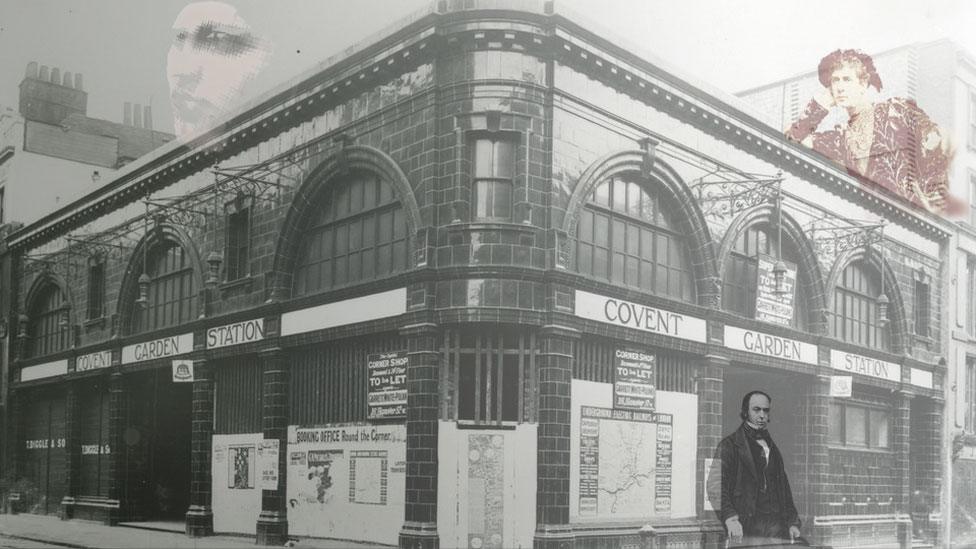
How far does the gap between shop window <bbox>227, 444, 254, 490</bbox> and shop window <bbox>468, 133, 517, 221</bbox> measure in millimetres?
6850

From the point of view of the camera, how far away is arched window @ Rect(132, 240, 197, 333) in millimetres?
21328

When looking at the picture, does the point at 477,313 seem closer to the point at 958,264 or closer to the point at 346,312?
the point at 346,312

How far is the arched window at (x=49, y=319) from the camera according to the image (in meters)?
24.1

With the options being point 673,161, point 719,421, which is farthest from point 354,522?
point 673,161

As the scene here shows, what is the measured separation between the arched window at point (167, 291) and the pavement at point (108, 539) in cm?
416

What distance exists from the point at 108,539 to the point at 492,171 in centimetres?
999

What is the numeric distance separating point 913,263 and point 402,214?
13.0 m

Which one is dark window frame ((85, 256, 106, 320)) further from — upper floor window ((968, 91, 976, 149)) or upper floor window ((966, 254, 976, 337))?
upper floor window ((966, 254, 976, 337))

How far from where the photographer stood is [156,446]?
22453 mm

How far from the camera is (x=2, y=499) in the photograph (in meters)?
24.0
